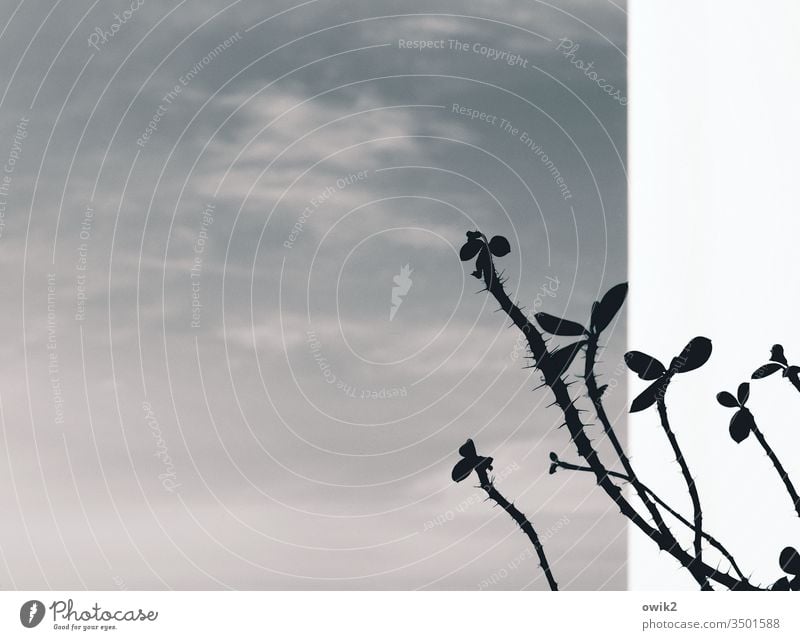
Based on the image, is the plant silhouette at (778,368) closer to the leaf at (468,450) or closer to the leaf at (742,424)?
the leaf at (742,424)

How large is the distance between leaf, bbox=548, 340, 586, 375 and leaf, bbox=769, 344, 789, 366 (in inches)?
Answer: 9.5

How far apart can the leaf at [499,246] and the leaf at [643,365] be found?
0.61 ft

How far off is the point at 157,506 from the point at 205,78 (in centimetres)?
51

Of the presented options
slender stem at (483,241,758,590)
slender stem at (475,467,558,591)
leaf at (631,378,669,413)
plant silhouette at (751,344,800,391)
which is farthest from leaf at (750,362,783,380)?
slender stem at (475,467,558,591)

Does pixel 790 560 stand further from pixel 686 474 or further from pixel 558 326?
pixel 558 326

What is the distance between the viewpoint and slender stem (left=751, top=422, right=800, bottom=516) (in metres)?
0.98

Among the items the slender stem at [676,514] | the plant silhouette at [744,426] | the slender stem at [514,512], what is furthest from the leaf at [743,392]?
the slender stem at [514,512]

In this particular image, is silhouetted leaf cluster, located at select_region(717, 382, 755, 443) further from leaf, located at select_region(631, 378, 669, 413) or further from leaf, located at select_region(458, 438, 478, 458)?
leaf, located at select_region(458, 438, 478, 458)

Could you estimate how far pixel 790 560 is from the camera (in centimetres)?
98

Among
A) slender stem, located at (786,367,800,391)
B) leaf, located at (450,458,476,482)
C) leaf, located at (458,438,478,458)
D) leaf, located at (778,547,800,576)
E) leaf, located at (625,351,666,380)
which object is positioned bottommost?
leaf, located at (778,547,800,576)

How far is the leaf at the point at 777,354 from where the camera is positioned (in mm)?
990

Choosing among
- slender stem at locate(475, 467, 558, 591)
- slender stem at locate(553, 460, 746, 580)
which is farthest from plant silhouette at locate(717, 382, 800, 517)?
slender stem at locate(475, 467, 558, 591)

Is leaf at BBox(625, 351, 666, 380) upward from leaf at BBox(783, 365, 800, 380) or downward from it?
upward
